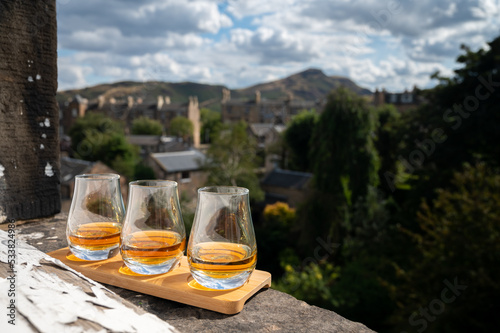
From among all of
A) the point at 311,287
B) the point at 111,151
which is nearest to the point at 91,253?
the point at 311,287

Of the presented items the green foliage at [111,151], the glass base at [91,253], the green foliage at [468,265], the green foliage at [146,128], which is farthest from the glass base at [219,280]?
the green foliage at [146,128]

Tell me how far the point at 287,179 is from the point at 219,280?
85.6ft

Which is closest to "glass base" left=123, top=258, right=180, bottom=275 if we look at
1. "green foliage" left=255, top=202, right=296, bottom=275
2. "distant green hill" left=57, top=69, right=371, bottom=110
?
"green foliage" left=255, top=202, right=296, bottom=275

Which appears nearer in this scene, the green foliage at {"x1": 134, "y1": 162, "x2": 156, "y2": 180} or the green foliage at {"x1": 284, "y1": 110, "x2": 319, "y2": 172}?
the green foliage at {"x1": 134, "y1": 162, "x2": 156, "y2": 180}

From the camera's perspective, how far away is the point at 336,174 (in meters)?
17.1

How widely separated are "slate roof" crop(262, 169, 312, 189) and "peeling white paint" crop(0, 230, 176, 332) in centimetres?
2505

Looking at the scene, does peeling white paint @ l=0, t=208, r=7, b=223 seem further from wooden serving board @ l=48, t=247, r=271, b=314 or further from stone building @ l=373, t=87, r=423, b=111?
stone building @ l=373, t=87, r=423, b=111

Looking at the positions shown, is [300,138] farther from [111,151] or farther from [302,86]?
[302,86]

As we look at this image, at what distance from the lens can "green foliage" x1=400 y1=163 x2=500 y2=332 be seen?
26.9 ft

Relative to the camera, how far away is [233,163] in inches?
989

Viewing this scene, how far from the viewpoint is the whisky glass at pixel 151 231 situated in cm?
149

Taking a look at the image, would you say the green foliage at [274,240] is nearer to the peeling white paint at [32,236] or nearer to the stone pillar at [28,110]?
the stone pillar at [28,110]

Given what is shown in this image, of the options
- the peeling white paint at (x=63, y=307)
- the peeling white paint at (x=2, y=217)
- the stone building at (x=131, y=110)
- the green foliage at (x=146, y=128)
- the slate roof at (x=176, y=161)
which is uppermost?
the stone building at (x=131, y=110)

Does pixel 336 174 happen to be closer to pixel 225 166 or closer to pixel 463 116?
pixel 463 116
